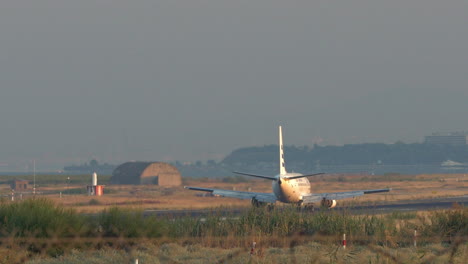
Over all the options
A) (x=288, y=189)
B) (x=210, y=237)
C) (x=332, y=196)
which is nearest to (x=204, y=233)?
(x=210, y=237)

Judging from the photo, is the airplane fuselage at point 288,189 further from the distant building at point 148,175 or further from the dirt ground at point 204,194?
the distant building at point 148,175

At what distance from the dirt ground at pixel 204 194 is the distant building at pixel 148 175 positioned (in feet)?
9.96

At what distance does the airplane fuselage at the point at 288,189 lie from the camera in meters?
68.2

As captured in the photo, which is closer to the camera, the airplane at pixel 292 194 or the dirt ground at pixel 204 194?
A: the airplane at pixel 292 194

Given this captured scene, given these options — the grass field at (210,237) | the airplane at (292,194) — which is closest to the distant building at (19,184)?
the airplane at (292,194)

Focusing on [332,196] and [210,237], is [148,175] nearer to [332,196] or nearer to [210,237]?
[332,196]

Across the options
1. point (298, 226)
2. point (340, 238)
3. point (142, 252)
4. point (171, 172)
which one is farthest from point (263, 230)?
point (171, 172)

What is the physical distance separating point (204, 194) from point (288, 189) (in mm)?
43625

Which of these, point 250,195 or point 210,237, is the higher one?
point 250,195

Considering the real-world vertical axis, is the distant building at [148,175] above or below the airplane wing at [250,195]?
above

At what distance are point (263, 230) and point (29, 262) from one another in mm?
14379

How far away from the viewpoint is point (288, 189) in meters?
68.6

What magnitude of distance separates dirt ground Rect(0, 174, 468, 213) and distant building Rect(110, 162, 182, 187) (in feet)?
9.96

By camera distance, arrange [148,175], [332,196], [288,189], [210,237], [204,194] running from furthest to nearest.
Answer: [148,175], [204,194], [332,196], [288,189], [210,237]
